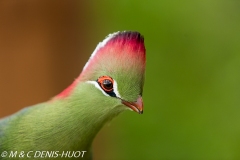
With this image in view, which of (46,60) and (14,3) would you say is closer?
(14,3)

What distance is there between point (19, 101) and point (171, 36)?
459 millimetres

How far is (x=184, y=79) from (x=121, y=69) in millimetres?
687

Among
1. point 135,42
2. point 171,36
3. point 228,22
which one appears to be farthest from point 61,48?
point 135,42

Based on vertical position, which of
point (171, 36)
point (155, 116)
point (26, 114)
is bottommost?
point (155, 116)

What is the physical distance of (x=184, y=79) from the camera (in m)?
1.07

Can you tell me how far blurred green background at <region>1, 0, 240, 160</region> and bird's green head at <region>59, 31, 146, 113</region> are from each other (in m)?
0.52

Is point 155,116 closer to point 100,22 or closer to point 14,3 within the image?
point 100,22

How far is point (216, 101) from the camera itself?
1064 mm

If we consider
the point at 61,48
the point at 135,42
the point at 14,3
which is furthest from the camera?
the point at 61,48

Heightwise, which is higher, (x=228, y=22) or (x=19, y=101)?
(x=228, y=22)

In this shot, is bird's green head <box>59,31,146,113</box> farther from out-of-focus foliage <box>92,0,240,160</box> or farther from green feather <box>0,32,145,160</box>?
out-of-focus foliage <box>92,0,240,160</box>

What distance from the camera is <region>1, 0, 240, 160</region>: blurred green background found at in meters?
1.00

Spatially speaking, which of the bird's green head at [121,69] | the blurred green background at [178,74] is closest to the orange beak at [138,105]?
the bird's green head at [121,69]

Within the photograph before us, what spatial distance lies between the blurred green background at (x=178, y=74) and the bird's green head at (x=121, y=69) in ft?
1.72
